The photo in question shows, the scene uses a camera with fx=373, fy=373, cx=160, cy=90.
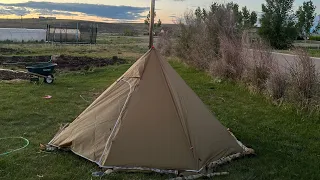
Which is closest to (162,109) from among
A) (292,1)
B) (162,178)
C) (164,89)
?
(164,89)

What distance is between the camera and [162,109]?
206 inches

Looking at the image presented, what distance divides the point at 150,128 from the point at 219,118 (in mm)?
3260

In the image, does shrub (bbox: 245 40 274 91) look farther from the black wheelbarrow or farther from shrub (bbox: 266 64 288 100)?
the black wheelbarrow

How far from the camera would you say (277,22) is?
110ft

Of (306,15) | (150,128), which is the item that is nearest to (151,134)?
(150,128)

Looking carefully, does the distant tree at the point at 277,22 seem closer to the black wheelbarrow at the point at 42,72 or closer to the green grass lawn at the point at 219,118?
the green grass lawn at the point at 219,118

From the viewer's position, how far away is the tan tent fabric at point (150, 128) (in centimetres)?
495

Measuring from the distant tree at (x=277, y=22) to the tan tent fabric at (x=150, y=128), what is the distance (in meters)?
29.5

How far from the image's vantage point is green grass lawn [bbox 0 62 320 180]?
496 centimetres

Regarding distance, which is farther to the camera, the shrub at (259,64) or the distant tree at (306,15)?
the distant tree at (306,15)

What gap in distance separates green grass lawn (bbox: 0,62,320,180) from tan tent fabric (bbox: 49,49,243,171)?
Answer: 0.23 meters

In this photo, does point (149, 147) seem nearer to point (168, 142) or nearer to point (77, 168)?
point (168, 142)

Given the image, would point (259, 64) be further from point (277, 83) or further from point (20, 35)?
point (20, 35)

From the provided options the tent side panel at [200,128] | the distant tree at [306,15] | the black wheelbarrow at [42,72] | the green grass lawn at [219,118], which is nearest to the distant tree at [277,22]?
the distant tree at [306,15]
